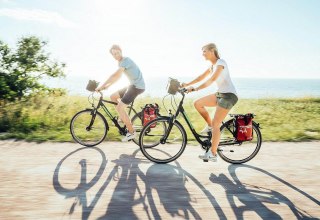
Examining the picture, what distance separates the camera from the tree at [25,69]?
19.2 meters

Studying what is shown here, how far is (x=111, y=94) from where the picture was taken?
7812mm

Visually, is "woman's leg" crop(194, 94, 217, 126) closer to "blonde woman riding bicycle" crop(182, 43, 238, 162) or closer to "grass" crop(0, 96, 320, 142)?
"blonde woman riding bicycle" crop(182, 43, 238, 162)

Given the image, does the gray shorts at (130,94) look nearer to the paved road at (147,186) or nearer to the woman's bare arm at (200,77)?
the paved road at (147,186)

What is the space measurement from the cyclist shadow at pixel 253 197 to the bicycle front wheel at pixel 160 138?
1.14 meters

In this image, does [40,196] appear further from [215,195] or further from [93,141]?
[93,141]

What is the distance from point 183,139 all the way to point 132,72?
6.12 ft

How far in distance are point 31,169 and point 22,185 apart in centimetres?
86

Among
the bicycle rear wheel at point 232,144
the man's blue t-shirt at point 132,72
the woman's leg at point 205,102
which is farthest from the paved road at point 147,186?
the man's blue t-shirt at point 132,72

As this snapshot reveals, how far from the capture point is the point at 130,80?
749cm

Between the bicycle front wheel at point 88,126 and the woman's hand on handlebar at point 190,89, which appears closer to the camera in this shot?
the woman's hand on handlebar at point 190,89

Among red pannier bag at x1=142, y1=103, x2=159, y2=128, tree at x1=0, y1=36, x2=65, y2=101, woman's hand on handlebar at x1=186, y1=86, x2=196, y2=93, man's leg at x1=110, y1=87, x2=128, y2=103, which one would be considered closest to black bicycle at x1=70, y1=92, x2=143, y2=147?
man's leg at x1=110, y1=87, x2=128, y2=103

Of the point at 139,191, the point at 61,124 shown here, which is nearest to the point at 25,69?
the point at 61,124

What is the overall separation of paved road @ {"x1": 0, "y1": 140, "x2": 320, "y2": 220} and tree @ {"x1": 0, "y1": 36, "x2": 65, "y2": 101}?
41.7 ft

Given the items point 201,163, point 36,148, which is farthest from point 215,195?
point 36,148
